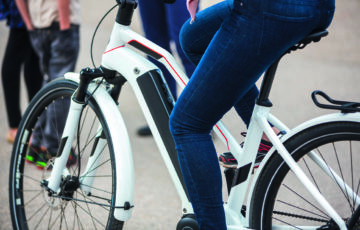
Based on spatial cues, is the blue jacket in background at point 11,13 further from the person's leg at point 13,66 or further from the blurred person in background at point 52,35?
the blurred person in background at point 52,35

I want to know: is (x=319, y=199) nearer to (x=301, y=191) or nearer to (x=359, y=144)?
(x=359, y=144)

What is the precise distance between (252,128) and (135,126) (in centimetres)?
278

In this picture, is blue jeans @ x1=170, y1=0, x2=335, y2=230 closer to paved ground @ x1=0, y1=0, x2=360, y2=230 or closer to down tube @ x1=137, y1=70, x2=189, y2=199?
down tube @ x1=137, y1=70, x2=189, y2=199

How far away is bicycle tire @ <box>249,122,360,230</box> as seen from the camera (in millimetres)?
1724

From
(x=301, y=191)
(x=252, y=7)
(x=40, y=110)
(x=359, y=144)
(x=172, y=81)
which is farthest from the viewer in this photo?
(x=172, y=81)

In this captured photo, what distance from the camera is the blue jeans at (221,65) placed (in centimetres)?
160

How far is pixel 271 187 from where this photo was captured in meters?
1.87

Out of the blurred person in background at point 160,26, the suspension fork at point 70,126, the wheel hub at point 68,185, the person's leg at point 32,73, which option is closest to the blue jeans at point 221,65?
the suspension fork at point 70,126

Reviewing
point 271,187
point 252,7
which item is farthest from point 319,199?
point 252,7

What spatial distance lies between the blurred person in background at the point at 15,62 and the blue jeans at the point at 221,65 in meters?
2.30

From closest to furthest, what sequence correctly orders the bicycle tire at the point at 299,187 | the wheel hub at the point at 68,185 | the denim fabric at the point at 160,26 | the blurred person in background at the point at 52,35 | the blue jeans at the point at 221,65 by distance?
the blue jeans at the point at 221,65, the bicycle tire at the point at 299,187, the wheel hub at the point at 68,185, the blurred person in background at the point at 52,35, the denim fabric at the point at 160,26

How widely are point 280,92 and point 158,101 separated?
3435mm

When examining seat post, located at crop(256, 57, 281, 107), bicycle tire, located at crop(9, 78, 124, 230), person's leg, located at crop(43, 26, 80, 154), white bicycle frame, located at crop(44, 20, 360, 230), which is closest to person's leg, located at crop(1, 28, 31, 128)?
person's leg, located at crop(43, 26, 80, 154)

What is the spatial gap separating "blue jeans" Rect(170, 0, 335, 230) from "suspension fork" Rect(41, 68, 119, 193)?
0.48 metres
